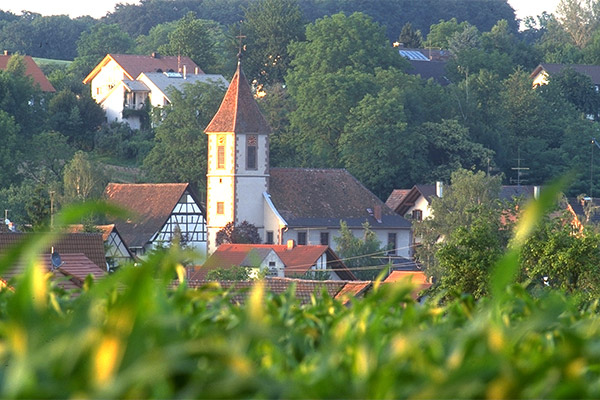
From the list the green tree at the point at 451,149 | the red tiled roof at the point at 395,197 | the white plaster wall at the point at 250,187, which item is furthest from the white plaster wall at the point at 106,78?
the red tiled roof at the point at 395,197

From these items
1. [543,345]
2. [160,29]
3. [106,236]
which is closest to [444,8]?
[160,29]

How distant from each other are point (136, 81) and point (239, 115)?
25.0 meters

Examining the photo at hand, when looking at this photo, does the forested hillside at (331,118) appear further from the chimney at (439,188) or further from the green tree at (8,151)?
the chimney at (439,188)

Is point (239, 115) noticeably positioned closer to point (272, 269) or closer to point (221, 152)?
point (221, 152)

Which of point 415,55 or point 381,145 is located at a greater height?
point 415,55

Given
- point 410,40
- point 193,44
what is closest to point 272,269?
point 193,44

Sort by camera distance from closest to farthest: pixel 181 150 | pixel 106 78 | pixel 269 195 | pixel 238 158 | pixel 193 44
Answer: pixel 269 195
pixel 238 158
pixel 181 150
pixel 106 78
pixel 193 44

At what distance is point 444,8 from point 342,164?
268 ft

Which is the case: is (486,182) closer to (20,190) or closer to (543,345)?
(20,190)

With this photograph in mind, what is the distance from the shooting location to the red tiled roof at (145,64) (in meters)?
99.8

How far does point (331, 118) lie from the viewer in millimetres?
79812

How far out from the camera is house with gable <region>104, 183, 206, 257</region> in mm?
66062

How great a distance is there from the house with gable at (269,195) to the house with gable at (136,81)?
10457 mm

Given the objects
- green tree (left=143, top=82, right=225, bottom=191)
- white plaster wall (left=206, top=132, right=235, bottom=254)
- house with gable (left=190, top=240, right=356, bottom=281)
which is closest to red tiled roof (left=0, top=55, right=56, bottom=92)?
green tree (left=143, top=82, right=225, bottom=191)
